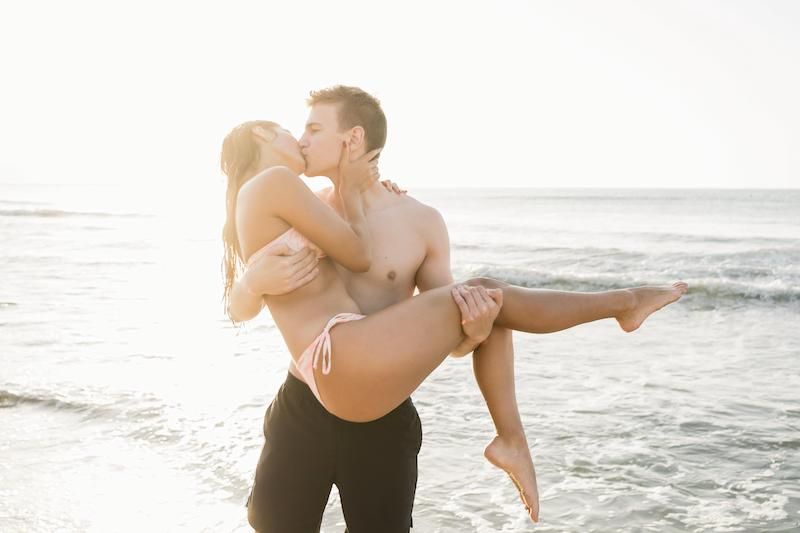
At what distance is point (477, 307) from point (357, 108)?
108 cm

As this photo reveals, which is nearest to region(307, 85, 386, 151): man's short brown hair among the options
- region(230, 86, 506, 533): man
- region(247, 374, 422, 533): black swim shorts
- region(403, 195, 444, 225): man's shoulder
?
region(403, 195, 444, 225): man's shoulder

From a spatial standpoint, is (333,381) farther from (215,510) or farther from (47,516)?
(47,516)

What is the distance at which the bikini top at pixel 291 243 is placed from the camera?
2.87m

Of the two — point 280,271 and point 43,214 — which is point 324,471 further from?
point 43,214

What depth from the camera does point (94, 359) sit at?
8797 millimetres

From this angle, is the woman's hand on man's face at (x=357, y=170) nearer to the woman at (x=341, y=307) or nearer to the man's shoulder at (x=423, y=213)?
the woman at (x=341, y=307)

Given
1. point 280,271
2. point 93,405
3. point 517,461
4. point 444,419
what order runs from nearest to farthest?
point 280,271, point 517,461, point 444,419, point 93,405

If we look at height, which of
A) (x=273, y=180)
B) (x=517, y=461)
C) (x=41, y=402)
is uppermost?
(x=273, y=180)

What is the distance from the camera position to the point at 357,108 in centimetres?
325

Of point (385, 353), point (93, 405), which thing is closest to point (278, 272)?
point (385, 353)

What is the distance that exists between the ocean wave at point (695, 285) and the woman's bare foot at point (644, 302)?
12346mm

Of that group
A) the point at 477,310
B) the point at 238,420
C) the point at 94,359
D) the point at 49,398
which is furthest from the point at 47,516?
the point at 94,359

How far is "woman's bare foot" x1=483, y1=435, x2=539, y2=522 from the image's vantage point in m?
3.14

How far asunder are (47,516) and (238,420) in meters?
2.08
